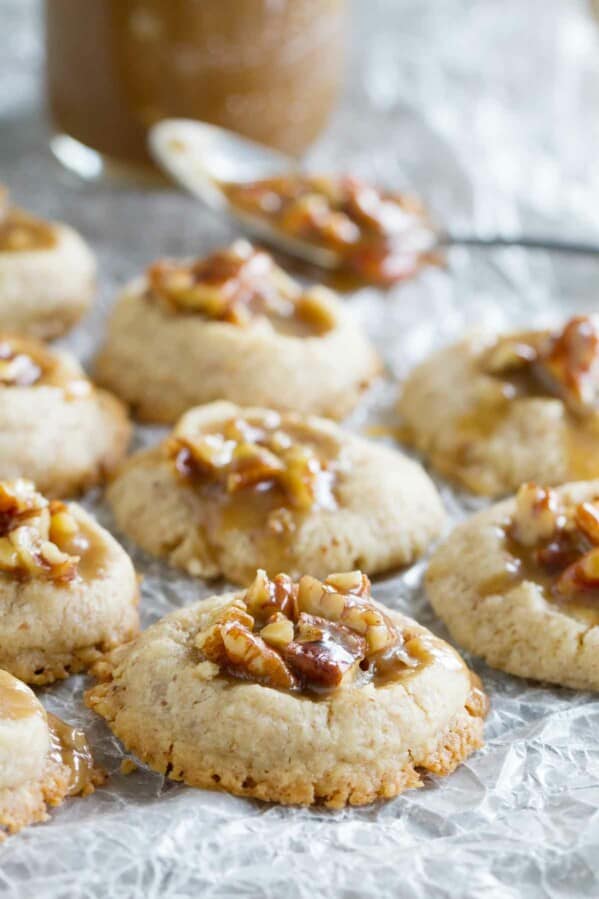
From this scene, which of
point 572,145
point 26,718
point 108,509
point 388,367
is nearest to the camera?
point 26,718

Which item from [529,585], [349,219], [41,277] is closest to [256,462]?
[529,585]

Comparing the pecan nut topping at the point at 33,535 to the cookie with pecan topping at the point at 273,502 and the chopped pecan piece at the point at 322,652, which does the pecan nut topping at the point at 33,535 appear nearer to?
the cookie with pecan topping at the point at 273,502

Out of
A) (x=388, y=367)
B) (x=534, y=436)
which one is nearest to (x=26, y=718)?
(x=534, y=436)

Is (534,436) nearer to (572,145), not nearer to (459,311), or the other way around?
(459,311)

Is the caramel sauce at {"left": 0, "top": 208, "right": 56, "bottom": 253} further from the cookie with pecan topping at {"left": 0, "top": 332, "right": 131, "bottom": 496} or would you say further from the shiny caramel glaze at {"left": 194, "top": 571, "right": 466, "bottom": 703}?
the shiny caramel glaze at {"left": 194, "top": 571, "right": 466, "bottom": 703}

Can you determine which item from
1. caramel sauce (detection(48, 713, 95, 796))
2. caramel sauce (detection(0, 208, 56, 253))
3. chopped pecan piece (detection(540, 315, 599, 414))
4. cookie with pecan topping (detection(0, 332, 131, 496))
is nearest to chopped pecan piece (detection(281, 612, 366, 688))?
caramel sauce (detection(48, 713, 95, 796))

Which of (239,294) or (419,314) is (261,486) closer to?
(239,294)

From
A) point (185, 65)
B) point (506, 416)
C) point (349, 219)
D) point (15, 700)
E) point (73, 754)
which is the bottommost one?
point (73, 754)
